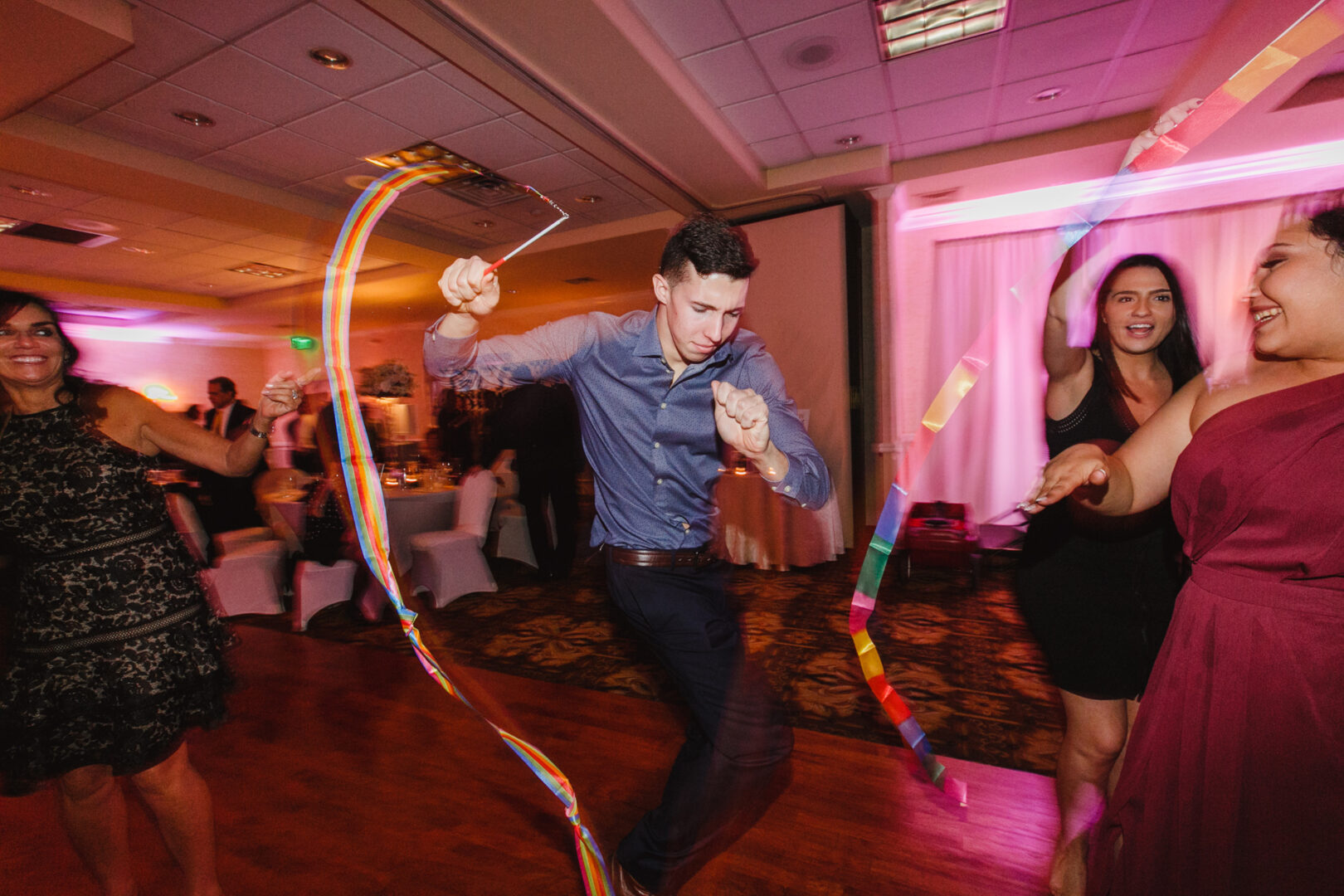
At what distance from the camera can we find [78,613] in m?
1.64

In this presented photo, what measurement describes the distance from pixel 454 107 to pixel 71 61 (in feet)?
7.60

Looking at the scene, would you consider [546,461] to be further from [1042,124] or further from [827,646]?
[1042,124]

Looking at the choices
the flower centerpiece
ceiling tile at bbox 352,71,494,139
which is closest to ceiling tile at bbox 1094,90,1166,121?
ceiling tile at bbox 352,71,494,139

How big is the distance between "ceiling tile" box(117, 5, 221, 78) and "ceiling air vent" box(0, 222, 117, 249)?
456 cm

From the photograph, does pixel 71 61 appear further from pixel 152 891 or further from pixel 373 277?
pixel 373 277

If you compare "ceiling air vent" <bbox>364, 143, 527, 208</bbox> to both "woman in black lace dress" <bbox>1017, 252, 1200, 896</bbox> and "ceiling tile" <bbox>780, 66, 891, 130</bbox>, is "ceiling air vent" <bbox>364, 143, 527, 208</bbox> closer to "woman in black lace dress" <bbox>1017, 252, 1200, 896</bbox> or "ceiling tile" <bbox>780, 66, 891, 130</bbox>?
"ceiling tile" <bbox>780, 66, 891, 130</bbox>

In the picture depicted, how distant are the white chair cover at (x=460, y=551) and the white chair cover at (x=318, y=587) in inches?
19.5

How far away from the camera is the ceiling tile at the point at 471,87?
439 cm

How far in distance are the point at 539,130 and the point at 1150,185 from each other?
6.04 metres

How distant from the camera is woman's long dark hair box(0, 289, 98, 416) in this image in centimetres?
166

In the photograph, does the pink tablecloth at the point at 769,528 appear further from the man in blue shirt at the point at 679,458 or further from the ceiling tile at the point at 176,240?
the ceiling tile at the point at 176,240

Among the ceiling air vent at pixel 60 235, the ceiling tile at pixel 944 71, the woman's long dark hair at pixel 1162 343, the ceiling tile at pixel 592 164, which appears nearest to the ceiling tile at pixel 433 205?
the ceiling tile at pixel 592 164

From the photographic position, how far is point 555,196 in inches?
270

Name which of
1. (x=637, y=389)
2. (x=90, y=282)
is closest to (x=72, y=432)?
(x=637, y=389)
